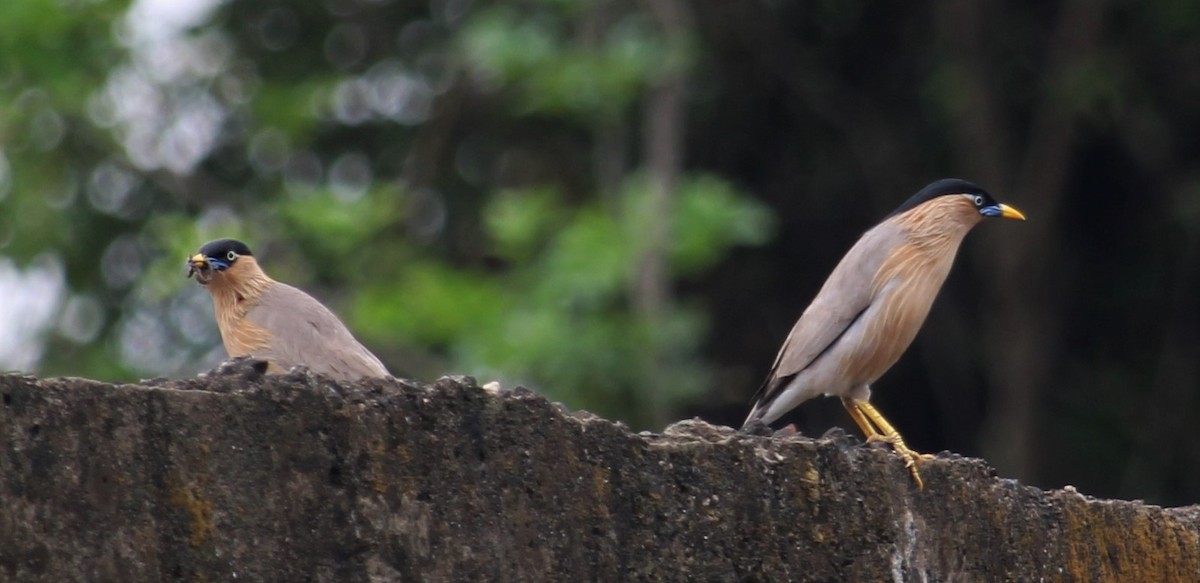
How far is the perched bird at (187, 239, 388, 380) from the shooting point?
5.22m

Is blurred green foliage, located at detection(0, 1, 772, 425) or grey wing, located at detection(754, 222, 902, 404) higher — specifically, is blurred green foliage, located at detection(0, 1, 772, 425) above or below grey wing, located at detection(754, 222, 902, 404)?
above

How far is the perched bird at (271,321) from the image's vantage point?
522cm

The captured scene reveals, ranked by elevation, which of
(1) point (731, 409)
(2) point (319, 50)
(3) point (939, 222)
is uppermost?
(2) point (319, 50)

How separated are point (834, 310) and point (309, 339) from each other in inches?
74.8

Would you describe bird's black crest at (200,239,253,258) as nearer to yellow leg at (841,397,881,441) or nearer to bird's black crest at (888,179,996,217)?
yellow leg at (841,397,881,441)

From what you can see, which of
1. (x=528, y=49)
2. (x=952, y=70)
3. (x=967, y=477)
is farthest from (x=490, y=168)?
(x=967, y=477)

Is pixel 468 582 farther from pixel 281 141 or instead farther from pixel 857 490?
pixel 281 141

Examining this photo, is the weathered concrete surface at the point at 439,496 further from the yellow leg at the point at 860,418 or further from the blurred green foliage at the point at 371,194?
the blurred green foliage at the point at 371,194

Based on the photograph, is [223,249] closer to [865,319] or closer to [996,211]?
[865,319]

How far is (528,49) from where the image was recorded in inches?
431

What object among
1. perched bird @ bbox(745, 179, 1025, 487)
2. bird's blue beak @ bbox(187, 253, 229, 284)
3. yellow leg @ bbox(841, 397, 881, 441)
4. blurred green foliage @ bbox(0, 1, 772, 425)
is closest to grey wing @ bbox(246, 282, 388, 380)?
bird's blue beak @ bbox(187, 253, 229, 284)

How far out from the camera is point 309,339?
212 inches

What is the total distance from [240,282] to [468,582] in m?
3.34

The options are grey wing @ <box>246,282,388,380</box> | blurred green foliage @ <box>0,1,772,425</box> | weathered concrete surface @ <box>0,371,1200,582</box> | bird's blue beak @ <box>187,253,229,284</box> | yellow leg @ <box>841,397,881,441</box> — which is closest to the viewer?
weathered concrete surface @ <box>0,371,1200,582</box>
